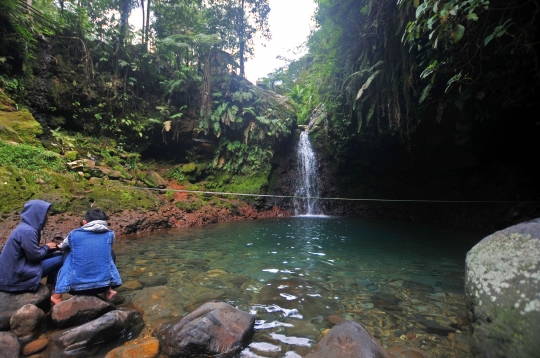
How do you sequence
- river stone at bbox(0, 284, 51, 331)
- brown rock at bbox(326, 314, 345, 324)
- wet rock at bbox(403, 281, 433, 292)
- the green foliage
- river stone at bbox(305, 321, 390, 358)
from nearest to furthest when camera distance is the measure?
river stone at bbox(305, 321, 390, 358), river stone at bbox(0, 284, 51, 331), brown rock at bbox(326, 314, 345, 324), wet rock at bbox(403, 281, 433, 292), the green foliage

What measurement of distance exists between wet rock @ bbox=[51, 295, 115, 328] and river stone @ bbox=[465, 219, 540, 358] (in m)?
3.44

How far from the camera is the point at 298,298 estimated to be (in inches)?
133

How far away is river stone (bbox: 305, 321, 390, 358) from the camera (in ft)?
6.56

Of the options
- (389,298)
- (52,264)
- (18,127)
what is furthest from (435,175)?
(18,127)

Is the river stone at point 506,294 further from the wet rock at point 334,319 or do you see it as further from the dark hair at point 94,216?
the dark hair at point 94,216

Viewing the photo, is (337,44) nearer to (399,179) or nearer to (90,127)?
(399,179)

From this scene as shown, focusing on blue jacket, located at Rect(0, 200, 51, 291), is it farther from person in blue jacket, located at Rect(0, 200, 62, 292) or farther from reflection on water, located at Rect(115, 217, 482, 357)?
reflection on water, located at Rect(115, 217, 482, 357)

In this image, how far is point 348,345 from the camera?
80.8 inches

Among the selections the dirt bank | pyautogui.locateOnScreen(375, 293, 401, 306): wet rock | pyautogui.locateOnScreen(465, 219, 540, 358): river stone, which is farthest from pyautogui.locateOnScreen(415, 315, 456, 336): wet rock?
the dirt bank

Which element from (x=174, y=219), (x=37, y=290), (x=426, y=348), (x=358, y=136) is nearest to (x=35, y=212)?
(x=37, y=290)

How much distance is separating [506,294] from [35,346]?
387 centimetres

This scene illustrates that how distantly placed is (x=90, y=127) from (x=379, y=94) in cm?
1106

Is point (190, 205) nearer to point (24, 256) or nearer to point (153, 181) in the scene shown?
point (153, 181)

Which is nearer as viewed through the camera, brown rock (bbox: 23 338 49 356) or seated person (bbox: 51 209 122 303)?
brown rock (bbox: 23 338 49 356)
